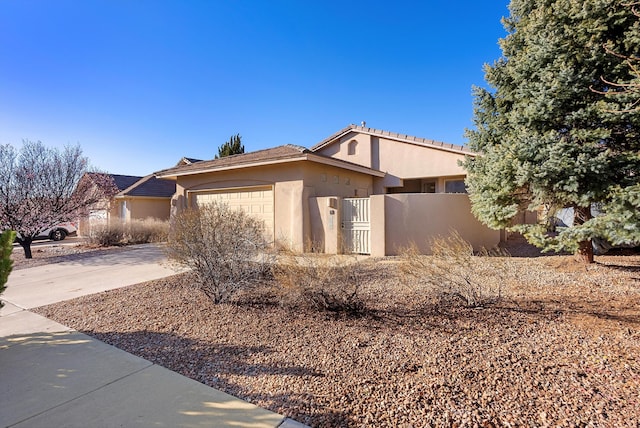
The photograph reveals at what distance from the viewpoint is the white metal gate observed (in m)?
10.5

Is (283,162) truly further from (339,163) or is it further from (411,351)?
(411,351)

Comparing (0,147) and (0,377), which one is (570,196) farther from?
(0,147)

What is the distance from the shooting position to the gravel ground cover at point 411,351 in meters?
2.49

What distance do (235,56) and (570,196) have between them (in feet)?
37.5

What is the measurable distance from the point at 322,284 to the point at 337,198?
248 inches

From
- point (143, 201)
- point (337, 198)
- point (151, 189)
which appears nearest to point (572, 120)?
point (337, 198)

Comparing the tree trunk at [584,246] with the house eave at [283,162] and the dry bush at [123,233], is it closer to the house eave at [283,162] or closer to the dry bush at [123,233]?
the house eave at [283,162]

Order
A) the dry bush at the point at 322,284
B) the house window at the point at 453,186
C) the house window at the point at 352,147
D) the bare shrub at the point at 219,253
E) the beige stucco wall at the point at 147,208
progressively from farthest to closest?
the beige stucco wall at the point at 147,208, the house window at the point at 352,147, the house window at the point at 453,186, the bare shrub at the point at 219,253, the dry bush at the point at 322,284

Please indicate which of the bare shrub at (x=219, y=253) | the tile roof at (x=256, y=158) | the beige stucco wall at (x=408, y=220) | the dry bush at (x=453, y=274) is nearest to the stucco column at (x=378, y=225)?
the beige stucco wall at (x=408, y=220)

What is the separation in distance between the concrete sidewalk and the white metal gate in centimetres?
769

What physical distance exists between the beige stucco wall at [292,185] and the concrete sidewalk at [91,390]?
641cm

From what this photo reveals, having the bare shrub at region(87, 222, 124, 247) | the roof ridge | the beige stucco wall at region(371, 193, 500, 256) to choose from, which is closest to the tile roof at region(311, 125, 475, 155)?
the roof ridge

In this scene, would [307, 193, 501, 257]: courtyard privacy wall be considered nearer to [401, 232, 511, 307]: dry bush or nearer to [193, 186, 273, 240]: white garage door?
[193, 186, 273, 240]: white garage door

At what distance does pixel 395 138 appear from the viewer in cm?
1644
